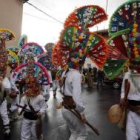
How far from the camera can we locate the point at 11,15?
560 inches

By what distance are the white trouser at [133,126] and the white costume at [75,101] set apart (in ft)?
2.48

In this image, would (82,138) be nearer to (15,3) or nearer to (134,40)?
(134,40)

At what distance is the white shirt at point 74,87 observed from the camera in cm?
362

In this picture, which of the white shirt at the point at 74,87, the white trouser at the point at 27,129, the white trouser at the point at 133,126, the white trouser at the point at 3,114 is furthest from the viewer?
the white trouser at the point at 3,114

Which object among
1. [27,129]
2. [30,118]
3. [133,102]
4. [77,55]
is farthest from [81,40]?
[27,129]

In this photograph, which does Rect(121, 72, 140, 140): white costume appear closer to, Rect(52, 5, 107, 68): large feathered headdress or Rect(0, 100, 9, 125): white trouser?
Result: Rect(52, 5, 107, 68): large feathered headdress

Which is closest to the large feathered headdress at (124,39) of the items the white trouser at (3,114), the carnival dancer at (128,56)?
the carnival dancer at (128,56)

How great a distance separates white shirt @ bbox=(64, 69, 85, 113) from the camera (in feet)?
11.9

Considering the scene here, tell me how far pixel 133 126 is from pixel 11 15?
12530 millimetres

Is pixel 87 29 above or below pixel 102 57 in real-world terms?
above

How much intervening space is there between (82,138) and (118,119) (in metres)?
0.71

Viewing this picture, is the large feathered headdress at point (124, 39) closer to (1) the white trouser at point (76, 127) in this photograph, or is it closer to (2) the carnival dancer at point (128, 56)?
(2) the carnival dancer at point (128, 56)

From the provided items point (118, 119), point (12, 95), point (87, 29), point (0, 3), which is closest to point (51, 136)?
point (12, 95)

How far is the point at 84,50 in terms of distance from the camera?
395cm
